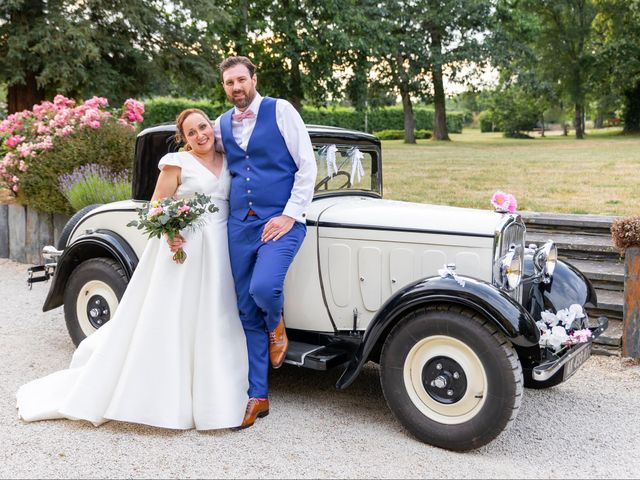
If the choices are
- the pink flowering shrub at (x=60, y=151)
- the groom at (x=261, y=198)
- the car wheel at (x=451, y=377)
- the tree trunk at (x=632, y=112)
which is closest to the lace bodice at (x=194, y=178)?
the groom at (x=261, y=198)

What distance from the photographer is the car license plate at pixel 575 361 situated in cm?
384

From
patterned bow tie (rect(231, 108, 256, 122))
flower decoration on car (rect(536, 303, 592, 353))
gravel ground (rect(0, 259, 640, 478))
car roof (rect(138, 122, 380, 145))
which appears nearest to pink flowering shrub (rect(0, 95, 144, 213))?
car roof (rect(138, 122, 380, 145))

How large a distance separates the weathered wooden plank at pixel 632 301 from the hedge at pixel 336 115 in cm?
2201

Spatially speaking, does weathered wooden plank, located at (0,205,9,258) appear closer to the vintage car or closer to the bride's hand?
the vintage car

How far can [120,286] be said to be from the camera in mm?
5188

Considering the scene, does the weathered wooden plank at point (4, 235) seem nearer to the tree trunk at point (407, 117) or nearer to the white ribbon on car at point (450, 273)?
the white ribbon on car at point (450, 273)

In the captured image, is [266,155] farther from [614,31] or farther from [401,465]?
[614,31]

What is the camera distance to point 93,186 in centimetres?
825

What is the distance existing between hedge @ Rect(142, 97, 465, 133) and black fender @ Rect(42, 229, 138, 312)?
20957mm

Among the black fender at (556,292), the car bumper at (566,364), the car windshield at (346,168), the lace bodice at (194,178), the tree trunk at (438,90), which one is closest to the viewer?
the car bumper at (566,364)

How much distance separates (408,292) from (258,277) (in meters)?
0.87

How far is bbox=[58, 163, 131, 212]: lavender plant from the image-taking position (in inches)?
321

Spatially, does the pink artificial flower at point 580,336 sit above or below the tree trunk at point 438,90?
below

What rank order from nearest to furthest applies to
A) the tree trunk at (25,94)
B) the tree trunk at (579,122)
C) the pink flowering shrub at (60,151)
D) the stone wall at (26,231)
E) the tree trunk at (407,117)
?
the pink flowering shrub at (60,151), the stone wall at (26,231), the tree trunk at (25,94), the tree trunk at (407,117), the tree trunk at (579,122)
